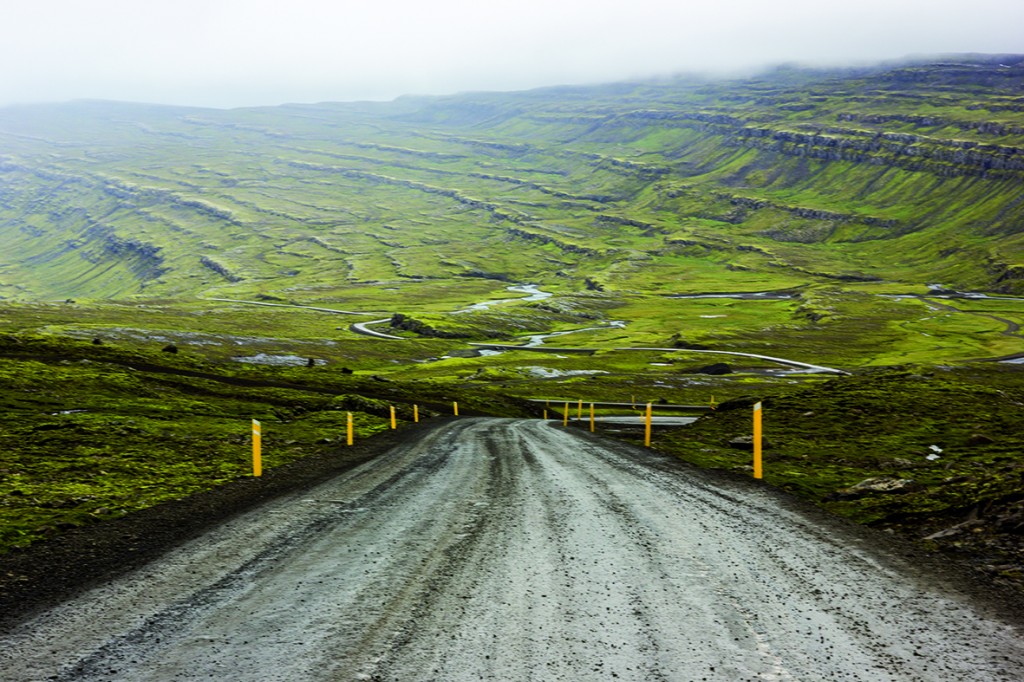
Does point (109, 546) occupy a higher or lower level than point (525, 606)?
lower

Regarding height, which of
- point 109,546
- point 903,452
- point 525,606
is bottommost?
point 903,452

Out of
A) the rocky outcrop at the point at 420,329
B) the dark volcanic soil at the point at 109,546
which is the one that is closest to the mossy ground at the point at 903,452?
the dark volcanic soil at the point at 109,546

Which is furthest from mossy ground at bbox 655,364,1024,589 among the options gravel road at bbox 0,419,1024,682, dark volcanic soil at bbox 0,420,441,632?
dark volcanic soil at bbox 0,420,441,632

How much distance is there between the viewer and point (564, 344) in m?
171

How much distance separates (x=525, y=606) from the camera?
28.1 ft

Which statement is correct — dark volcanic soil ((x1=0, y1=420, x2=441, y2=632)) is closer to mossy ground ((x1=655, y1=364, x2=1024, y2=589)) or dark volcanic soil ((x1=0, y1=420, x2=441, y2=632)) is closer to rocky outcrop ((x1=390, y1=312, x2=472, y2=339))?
mossy ground ((x1=655, y1=364, x2=1024, y2=589))

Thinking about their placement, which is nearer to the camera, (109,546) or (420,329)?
(109,546)

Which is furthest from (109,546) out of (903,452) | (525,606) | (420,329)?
(420,329)

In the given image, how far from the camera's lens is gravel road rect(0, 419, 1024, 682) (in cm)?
709

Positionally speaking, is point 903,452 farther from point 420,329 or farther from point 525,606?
point 420,329

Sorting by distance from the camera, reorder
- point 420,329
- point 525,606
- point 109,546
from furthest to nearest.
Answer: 1. point 420,329
2. point 109,546
3. point 525,606

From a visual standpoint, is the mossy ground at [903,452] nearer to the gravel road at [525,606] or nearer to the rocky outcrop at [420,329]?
the gravel road at [525,606]

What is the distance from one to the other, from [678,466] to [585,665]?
47.4ft

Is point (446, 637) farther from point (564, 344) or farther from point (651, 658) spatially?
point (564, 344)
